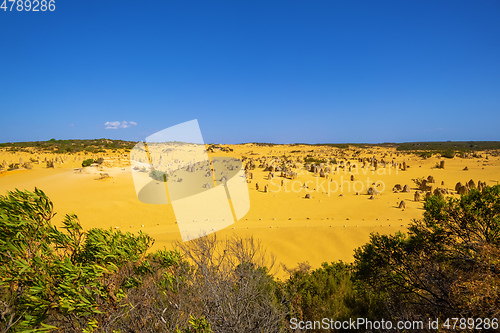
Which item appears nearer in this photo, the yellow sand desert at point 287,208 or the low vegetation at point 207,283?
the low vegetation at point 207,283

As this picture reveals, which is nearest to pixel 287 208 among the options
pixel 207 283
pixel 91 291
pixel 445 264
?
pixel 445 264

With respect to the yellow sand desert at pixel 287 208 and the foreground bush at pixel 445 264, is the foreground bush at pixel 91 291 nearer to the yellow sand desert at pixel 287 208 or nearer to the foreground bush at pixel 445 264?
the foreground bush at pixel 445 264

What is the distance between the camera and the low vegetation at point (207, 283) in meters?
3.50

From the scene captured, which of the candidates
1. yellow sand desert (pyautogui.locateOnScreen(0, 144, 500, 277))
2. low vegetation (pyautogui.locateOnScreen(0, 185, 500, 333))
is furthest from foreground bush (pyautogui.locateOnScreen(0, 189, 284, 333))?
yellow sand desert (pyautogui.locateOnScreen(0, 144, 500, 277))

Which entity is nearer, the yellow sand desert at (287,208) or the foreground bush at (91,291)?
the foreground bush at (91,291)

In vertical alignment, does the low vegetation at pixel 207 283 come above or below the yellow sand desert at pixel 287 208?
above

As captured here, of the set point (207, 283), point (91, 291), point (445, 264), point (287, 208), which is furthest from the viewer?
point (287, 208)

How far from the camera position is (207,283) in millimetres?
4305

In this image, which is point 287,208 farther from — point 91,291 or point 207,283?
point 91,291

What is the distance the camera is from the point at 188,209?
15867 millimetres

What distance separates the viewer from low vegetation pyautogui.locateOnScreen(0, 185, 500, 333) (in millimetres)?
3504

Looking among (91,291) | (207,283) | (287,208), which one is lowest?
(287,208)

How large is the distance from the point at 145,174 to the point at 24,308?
74.2 ft

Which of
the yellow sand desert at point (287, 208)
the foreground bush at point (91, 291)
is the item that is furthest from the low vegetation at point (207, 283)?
the yellow sand desert at point (287, 208)
